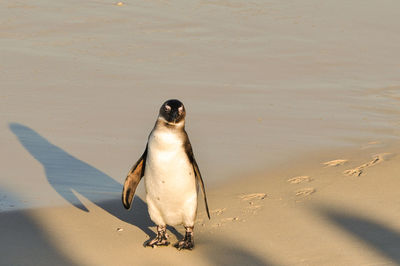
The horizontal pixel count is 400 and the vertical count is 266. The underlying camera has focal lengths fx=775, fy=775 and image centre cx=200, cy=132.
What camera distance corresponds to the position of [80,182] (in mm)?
6082

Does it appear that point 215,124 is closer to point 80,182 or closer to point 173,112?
point 80,182

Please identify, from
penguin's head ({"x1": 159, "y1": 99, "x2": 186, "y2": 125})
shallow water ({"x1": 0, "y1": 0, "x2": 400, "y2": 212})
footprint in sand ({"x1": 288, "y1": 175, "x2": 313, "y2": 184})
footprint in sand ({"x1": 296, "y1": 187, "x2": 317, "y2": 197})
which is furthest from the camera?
shallow water ({"x1": 0, "y1": 0, "x2": 400, "y2": 212})

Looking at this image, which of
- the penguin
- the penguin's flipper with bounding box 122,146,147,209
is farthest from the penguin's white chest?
the penguin's flipper with bounding box 122,146,147,209

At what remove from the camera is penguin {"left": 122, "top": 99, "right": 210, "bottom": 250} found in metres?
4.74

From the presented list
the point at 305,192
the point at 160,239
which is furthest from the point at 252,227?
the point at 305,192

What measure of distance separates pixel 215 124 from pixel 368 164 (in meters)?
1.79

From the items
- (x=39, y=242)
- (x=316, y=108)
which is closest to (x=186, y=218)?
(x=39, y=242)

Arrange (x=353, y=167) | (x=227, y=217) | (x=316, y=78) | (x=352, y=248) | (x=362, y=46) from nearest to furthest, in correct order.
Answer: (x=352, y=248) → (x=227, y=217) → (x=353, y=167) → (x=316, y=78) → (x=362, y=46)

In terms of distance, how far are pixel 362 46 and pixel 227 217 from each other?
6.33 metres

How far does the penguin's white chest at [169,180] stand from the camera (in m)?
4.76

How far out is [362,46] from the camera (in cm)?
1098

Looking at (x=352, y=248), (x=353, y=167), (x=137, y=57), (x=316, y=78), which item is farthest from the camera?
(x=137, y=57)

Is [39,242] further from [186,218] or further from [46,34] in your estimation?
[46,34]

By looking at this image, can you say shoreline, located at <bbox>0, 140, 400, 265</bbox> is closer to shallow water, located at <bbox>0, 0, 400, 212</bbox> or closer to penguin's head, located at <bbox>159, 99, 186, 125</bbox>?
shallow water, located at <bbox>0, 0, 400, 212</bbox>
